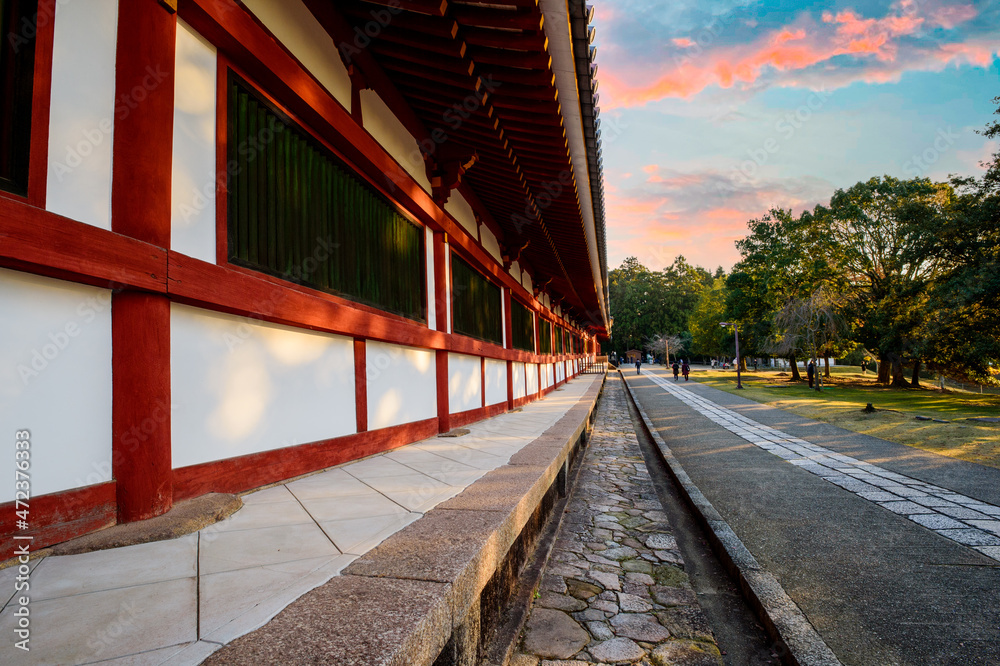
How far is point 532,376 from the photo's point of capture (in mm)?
12883

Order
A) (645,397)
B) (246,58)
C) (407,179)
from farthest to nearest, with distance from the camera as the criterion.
→ (645,397)
(407,179)
(246,58)

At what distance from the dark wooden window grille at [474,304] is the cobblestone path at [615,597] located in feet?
9.83

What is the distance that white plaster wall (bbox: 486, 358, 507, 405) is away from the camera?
8141mm

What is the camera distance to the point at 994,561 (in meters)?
3.08

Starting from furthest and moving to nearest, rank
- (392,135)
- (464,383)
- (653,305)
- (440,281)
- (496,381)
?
(653,305), (496,381), (464,383), (440,281), (392,135)

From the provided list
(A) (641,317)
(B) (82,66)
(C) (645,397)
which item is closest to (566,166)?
(B) (82,66)

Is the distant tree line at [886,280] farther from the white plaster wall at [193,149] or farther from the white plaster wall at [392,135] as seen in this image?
the white plaster wall at [193,149]

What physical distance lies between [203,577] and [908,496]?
592 centimetres

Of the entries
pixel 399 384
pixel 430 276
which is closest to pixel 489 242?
pixel 430 276

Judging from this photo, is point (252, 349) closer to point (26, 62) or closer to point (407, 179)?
point (26, 62)

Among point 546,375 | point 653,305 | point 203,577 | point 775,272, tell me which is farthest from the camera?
point 653,305

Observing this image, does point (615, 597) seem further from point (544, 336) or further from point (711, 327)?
point (711, 327)

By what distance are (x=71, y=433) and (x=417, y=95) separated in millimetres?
3729

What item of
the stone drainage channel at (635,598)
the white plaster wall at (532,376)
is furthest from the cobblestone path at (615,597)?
the white plaster wall at (532,376)
